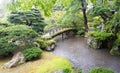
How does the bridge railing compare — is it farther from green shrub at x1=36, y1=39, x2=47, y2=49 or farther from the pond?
green shrub at x1=36, y1=39, x2=47, y2=49

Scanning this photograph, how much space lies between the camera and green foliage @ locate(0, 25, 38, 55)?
15711 millimetres

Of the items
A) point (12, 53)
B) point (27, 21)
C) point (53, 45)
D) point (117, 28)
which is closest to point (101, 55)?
point (117, 28)

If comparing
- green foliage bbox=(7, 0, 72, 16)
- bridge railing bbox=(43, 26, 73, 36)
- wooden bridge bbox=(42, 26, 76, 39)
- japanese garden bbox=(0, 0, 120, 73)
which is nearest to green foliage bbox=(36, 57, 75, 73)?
japanese garden bbox=(0, 0, 120, 73)

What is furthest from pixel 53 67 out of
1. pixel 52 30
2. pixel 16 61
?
pixel 52 30

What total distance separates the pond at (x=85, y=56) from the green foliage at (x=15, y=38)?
3.68 metres

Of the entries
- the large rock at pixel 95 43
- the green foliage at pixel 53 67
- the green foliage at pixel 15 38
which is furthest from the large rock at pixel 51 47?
the green foliage at pixel 53 67

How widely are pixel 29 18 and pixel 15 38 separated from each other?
21.7 feet

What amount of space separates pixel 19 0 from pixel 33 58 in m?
11.8

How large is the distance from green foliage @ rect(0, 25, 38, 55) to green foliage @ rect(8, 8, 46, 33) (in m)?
4.80

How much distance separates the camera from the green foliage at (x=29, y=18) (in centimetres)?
2145

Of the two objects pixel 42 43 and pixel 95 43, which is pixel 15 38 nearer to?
pixel 42 43

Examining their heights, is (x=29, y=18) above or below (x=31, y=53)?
above

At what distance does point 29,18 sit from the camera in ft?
72.1

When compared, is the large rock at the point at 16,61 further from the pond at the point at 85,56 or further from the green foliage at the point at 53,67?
the pond at the point at 85,56
